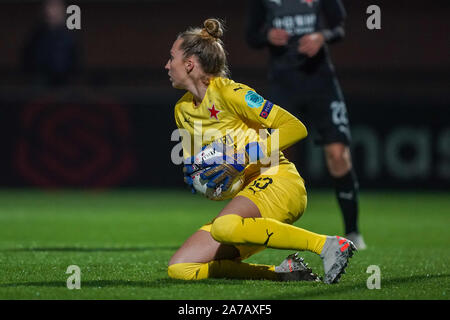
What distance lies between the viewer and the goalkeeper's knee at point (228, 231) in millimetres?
4375

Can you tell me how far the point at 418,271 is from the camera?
5168mm

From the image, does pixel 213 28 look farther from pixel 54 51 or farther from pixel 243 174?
pixel 54 51

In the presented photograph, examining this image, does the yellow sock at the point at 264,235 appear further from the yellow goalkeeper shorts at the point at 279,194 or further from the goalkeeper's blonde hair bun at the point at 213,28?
the goalkeeper's blonde hair bun at the point at 213,28

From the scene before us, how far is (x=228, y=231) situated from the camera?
14.4 ft

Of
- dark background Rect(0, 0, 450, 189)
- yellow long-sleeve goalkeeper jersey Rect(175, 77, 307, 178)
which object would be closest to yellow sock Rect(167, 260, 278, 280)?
yellow long-sleeve goalkeeper jersey Rect(175, 77, 307, 178)

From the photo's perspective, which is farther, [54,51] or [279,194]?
[54,51]

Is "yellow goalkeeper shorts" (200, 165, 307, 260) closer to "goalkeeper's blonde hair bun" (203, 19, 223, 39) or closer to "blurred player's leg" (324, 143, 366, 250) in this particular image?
"goalkeeper's blonde hair bun" (203, 19, 223, 39)

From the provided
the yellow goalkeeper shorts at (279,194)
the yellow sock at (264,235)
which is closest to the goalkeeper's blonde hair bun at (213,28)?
the yellow goalkeeper shorts at (279,194)

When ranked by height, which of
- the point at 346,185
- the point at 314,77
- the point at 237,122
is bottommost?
the point at 346,185

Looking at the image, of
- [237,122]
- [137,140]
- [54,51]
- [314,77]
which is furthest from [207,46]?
[54,51]

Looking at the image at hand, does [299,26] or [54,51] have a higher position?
[299,26]

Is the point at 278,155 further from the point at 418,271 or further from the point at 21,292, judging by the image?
the point at 21,292

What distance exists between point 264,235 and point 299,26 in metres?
3.02
